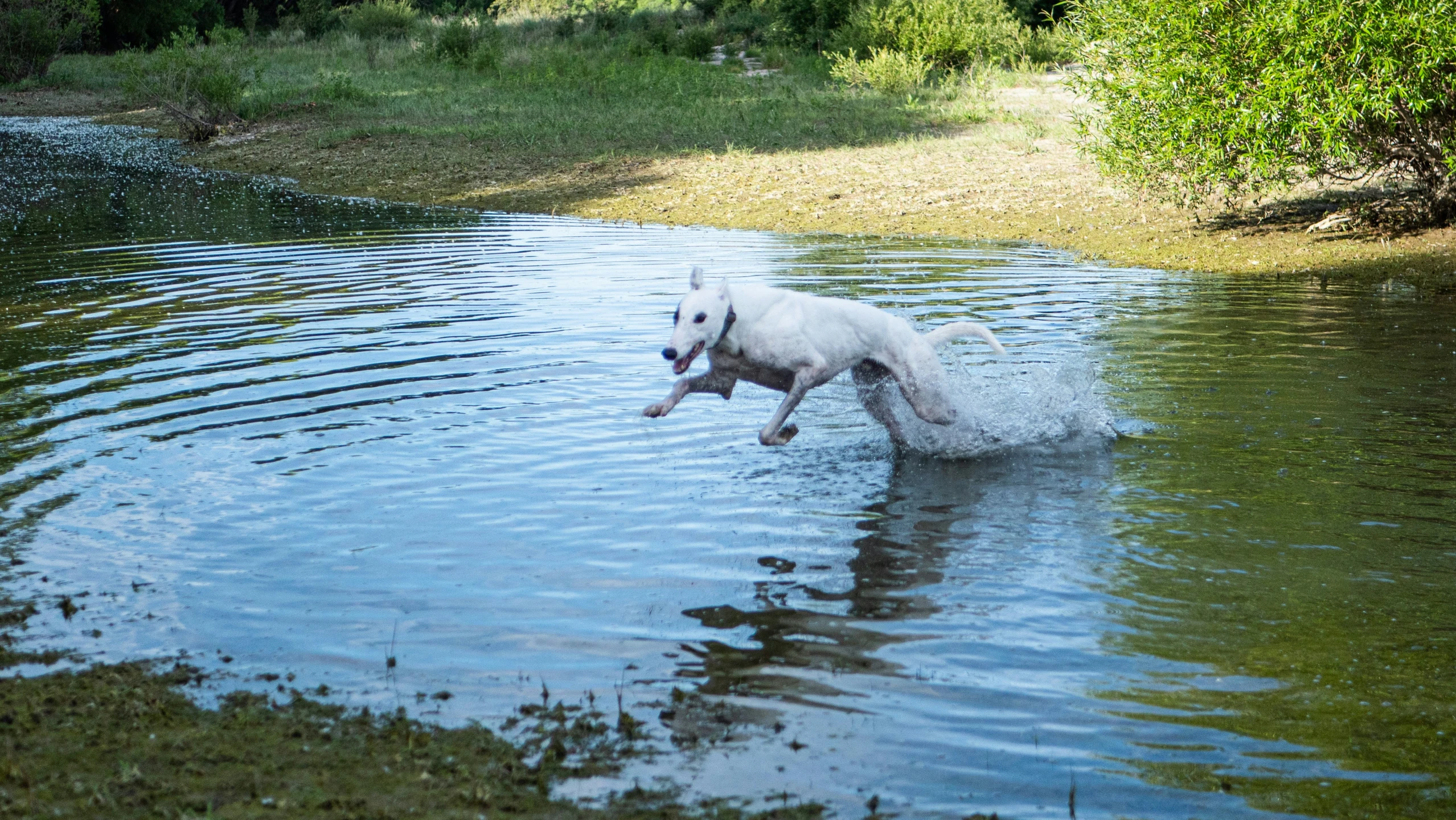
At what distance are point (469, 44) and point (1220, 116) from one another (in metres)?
30.6

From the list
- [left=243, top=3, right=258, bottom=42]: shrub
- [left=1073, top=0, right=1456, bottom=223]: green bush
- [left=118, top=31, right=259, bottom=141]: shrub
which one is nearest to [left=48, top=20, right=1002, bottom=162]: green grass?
[left=118, top=31, right=259, bottom=141]: shrub

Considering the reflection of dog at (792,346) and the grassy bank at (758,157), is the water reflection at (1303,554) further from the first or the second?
the grassy bank at (758,157)

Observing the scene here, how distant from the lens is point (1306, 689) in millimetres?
4785

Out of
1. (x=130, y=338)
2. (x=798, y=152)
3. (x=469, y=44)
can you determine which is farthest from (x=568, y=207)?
(x=469, y=44)

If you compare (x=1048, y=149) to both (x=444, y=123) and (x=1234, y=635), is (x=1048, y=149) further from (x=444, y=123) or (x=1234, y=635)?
(x=1234, y=635)

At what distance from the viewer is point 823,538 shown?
6.54 metres

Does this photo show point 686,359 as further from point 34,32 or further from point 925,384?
point 34,32

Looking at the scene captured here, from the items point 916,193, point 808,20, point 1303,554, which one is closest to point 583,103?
point 808,20

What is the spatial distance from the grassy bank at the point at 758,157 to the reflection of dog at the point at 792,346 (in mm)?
7967

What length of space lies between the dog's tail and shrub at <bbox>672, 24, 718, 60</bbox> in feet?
104

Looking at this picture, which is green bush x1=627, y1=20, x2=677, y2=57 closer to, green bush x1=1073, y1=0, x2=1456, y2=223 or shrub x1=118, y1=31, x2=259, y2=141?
shrub x1=118, y1=31, x2=259, y2=141

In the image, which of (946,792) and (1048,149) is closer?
(946,792)

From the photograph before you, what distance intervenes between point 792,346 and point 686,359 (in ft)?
2.53

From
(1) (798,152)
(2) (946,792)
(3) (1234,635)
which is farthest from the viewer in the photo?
(1) (798,152)
